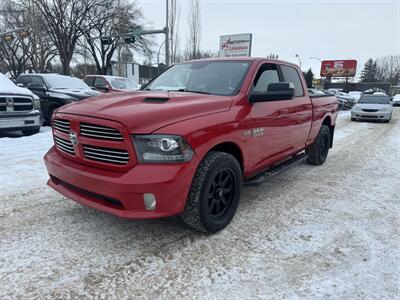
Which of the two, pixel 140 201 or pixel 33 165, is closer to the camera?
pixel 140 201

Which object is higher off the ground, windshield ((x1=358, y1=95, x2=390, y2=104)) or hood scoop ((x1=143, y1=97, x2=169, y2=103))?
hood scoop ((x1=143, y1=97, x2=169, y2=103))

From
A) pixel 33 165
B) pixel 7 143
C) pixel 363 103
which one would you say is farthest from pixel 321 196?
pixel 363 103

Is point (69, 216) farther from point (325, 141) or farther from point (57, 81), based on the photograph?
point (57, 81)

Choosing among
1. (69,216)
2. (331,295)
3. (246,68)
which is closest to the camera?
(331,295)

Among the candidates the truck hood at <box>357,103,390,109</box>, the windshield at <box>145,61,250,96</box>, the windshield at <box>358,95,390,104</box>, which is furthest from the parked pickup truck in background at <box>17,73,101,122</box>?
the windshield at <box>358,95,390,104</box>

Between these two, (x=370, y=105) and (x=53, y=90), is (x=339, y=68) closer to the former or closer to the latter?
(x=370, y=105)

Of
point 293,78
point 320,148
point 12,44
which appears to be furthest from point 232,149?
point 12,44

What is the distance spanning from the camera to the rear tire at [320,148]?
20.0 feet

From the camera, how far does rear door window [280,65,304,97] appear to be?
4.79 meters

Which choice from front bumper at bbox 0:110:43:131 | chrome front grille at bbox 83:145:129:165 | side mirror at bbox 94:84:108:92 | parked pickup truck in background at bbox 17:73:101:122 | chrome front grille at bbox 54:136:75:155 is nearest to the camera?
chrome front grille at bbox 83:145:129:165

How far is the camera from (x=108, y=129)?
2734mm

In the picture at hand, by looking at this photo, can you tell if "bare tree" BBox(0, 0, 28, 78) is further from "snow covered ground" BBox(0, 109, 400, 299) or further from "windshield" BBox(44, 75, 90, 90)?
"snow covered ground" BBox(0, 109, 400, 299)

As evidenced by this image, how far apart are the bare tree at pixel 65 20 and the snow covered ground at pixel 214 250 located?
102 ft

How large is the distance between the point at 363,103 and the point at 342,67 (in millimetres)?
63355
